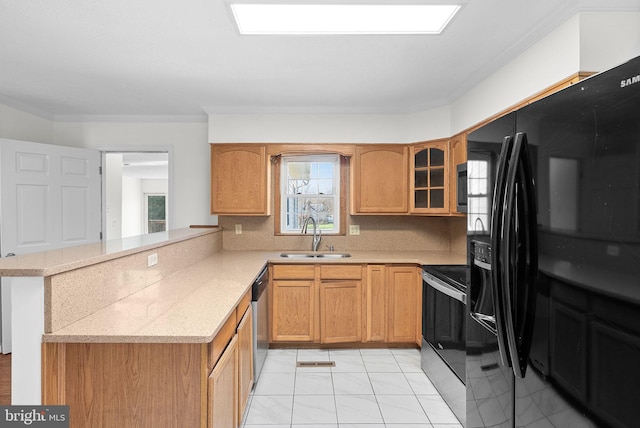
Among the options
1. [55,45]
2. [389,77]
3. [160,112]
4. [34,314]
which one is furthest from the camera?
[160,112]

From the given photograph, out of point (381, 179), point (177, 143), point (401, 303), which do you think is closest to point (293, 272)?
point (401, 303)

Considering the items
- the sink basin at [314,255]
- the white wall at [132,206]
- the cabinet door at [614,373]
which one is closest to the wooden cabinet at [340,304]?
the sink basin at [314,255]

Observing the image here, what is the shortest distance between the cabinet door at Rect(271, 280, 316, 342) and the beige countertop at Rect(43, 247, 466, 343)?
1.71ft

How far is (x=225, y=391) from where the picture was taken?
5.92 ft

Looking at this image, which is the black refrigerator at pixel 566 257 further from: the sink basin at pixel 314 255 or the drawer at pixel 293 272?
the sink basin at pixel 314 255

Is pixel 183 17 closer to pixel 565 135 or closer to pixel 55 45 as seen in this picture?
pixel 55 45

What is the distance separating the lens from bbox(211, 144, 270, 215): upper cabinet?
3977 mm

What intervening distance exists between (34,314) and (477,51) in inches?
111

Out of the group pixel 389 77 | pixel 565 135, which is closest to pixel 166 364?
pixel 565 135

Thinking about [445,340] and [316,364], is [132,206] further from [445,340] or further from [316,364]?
[445,340]

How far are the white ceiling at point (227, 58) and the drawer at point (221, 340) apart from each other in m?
1.65

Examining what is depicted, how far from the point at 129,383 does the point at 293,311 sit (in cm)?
218

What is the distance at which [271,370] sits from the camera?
3.18 meters

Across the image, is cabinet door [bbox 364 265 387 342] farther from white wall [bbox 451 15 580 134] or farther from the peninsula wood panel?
the peninsula wood panel
